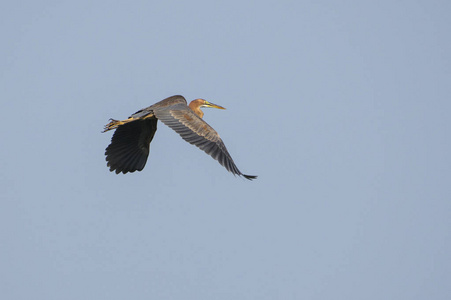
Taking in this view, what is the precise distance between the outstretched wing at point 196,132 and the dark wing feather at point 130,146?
1.33 m

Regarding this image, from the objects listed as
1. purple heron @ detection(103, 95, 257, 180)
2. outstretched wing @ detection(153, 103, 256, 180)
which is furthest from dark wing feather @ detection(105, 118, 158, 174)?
outstretched wing @ detection(153, 103, 256, 180)

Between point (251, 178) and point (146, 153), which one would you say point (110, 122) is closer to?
point (146, 153)

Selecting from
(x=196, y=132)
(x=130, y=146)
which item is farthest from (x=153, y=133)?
(x=196, y=132)

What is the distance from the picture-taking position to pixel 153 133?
16.7m

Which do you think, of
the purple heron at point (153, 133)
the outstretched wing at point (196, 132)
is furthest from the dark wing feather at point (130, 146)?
the outstretched wing at point (196, 132)

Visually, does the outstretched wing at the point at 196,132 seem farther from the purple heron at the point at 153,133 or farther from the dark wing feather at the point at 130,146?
the dark wing feather at the point at 130,146

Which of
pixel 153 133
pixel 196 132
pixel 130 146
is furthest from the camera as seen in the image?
pixel 153 133

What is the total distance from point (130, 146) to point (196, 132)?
2.78m

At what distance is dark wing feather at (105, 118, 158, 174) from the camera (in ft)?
54.0

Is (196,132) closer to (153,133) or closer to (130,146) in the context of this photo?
(153,133)

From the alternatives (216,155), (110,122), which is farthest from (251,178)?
(110,122)

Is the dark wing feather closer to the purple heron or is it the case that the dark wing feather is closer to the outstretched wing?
the purple heron

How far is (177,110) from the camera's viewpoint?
15.0 metres

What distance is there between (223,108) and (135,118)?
330 centimetres
